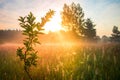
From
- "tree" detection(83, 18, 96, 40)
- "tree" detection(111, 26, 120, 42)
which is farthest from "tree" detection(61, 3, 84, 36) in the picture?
"tree" detection(111, 26, 120, 42)

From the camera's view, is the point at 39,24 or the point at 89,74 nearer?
the point at 39,24

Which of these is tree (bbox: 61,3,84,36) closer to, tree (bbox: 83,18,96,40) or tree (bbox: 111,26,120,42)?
tree (bbox: 83,18,96,40)

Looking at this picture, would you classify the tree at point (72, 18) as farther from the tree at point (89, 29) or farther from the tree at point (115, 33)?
the tree at point (115, 33)

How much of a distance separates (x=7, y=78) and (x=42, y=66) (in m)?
1.02

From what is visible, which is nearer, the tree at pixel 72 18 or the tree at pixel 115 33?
the tree at pixel 72 18

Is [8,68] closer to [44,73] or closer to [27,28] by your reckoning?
[44,73]

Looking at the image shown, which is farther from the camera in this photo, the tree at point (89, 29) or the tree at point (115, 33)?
the tree at point (115, 33)

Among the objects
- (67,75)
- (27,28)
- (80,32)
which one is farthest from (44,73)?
(80,32)

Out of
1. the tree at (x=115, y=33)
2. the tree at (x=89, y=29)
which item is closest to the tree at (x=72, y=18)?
the tree at (x=89, y=29)

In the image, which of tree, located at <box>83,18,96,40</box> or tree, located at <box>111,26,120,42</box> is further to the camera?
tree, located at <box>111,26,120,42</box>

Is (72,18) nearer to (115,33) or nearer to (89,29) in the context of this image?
(89,29)

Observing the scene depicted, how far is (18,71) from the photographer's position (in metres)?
4.06

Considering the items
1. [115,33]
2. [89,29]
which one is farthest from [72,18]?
[115,33]

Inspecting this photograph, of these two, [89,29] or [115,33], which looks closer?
[89,29]
